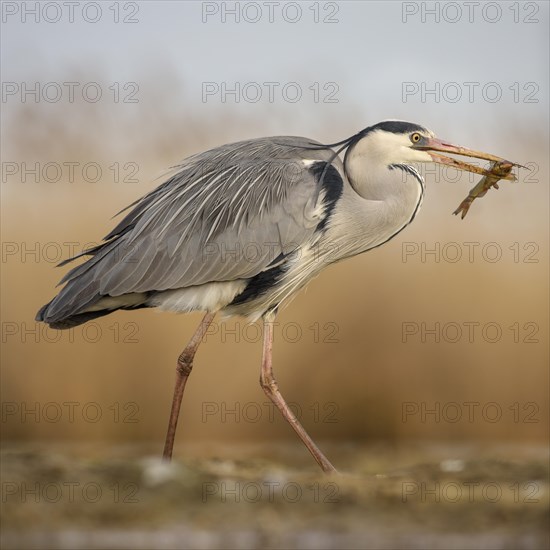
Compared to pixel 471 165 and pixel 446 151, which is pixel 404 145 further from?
pixel 471 165

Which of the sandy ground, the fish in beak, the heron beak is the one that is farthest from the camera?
the heron beak

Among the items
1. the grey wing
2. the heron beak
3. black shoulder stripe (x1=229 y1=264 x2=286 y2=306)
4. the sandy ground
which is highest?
the heron beak

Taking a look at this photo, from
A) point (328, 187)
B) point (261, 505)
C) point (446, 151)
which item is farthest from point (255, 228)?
point (261, 505)

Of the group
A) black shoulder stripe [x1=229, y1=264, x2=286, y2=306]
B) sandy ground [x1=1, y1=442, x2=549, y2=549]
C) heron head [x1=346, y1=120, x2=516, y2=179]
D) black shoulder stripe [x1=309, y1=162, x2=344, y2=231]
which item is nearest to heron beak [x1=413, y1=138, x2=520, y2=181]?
heron head [x1=346, y1=120, x2=516, y2=179]

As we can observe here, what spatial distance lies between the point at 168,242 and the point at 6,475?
1582 mm

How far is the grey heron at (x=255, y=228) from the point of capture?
195 inches

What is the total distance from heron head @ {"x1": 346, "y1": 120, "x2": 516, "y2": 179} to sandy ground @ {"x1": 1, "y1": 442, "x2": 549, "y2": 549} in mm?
1564

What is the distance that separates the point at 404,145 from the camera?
5117mm

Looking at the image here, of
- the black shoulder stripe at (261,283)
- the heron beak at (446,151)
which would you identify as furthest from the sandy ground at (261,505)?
the heron beak at (446,151)

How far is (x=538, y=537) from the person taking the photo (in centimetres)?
316

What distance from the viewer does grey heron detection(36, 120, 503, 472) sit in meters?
4.96

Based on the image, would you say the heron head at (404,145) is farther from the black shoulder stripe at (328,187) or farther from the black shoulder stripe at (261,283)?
the black shoulder stripe at (261,283)

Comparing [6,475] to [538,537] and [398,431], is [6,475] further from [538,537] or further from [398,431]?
[398,431]

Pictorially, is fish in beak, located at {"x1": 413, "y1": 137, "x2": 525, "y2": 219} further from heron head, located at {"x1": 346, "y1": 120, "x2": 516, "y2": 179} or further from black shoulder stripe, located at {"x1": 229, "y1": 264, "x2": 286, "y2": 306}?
black shoulder stripe, located at {"x1": 229, "y1": 264, "x2": 286, "y2": 306}
